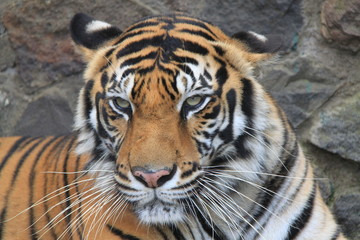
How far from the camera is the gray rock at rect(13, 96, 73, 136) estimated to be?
352 centimetres

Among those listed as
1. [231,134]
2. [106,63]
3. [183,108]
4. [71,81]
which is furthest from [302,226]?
[71,81]

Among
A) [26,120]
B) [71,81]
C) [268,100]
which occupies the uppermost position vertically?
[268,100]

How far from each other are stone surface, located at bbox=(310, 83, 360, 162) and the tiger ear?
41.7 inches

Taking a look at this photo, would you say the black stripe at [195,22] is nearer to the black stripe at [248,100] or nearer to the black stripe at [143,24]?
the black stripe at [143,24]

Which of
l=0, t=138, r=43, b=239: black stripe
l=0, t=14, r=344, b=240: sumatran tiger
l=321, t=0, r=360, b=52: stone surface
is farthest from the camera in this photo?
l=321, t=0, r=360, b=52: stone surface

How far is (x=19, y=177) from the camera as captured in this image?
275 cm

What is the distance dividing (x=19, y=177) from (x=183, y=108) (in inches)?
41.1

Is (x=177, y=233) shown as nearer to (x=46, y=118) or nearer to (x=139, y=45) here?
(x=139, y=45)

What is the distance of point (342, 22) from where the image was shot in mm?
3055

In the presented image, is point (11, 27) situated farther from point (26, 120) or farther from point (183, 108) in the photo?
point (183, 108)

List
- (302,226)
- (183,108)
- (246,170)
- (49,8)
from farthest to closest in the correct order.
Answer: (49,8) < (302,226) < (246,170) < (183,108)

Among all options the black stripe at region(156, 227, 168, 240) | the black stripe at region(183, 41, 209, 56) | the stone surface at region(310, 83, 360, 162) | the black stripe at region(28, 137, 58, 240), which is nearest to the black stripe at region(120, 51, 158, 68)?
the black stripe at region(183, 41, 209, 56)

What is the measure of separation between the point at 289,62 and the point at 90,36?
4.13ft

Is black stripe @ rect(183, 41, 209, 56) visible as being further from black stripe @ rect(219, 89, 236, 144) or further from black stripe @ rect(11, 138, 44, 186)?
black stripe @ rect(11, 138, 44, 186)
